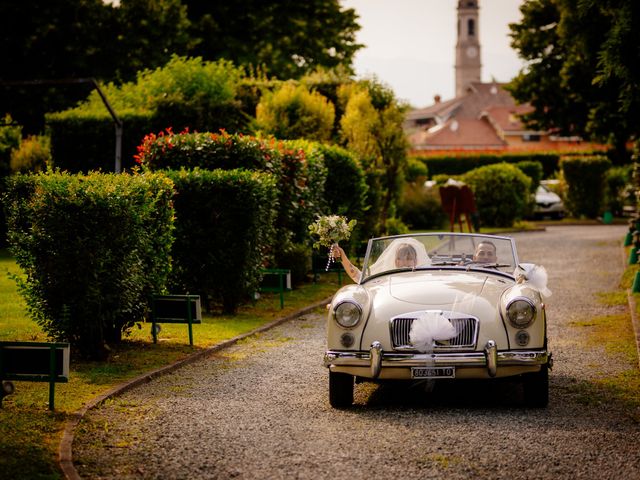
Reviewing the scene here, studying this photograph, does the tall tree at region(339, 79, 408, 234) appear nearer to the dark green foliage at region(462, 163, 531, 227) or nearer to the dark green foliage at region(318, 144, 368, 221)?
the dark green foliage at region(318, 144, 368, 221)

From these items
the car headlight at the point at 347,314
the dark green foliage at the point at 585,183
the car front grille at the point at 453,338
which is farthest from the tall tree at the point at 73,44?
the car front grille at the point at 453,338

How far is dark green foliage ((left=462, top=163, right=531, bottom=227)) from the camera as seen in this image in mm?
37312

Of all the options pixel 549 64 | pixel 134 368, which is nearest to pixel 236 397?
pixel 134 368

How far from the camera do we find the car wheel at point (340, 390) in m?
8.88

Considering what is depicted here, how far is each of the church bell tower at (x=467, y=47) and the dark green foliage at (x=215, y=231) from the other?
182989mm

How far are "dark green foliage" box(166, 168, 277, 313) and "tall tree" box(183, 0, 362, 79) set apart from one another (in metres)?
28.8

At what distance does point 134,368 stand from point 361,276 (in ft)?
7.92

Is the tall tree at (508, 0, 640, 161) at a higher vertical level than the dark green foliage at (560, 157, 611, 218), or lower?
higher

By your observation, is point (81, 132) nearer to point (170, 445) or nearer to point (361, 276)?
point (361, 276)

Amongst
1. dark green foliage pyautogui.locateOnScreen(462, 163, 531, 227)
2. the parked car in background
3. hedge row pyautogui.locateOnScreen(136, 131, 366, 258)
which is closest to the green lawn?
hedge row pyautogui.locateOnScreen(136, 131, 366, 258)

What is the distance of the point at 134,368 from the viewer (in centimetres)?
1057

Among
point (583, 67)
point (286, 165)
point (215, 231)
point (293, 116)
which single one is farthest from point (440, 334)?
point (293, 116)

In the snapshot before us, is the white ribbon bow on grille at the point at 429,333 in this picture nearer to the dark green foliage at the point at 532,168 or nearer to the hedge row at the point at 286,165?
the hedge row at the point at 286,165

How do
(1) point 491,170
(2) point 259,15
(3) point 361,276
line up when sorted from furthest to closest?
1. (2) point 259,15
2. (1) point 491,170
3. (3) point 361,276
